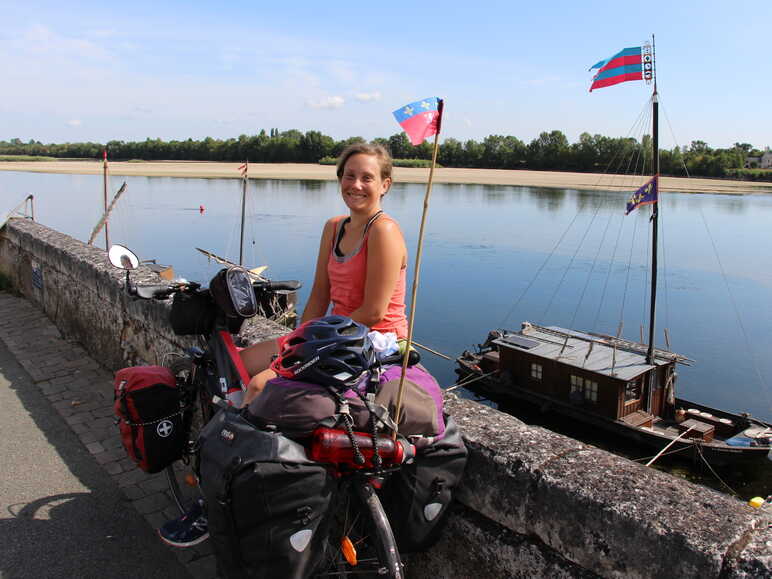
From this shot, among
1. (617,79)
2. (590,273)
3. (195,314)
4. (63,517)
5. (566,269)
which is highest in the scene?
(617,79)

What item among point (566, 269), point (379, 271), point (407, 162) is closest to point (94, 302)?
point (379, 271)

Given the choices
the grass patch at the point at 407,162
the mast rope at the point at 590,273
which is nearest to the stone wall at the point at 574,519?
the mast rope at the point at 590,273

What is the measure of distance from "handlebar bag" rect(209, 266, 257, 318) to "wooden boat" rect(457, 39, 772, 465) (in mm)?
23430

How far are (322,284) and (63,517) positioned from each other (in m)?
1.79

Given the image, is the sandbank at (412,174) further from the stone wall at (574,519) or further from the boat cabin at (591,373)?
the stone wall at (574,519)

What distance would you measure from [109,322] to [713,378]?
29.8m

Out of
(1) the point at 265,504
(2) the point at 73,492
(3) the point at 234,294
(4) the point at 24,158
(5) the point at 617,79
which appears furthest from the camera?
(4) the point at 24,158

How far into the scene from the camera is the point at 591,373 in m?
25.2

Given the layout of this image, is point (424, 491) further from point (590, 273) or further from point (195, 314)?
point (590, 273)

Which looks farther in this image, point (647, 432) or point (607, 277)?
point (607, 277)

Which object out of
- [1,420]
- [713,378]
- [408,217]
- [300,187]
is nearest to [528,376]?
[713,378]

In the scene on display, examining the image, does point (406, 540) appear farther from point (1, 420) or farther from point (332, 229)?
point (1, 420)

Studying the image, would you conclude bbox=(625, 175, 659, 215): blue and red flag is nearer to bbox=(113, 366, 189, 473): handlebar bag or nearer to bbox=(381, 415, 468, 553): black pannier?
bbox=(113, 366, 189, 473): handlebar bag

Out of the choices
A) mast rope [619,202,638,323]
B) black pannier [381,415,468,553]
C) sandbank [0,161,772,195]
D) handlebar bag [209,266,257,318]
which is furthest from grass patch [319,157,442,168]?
black pannier [381,415,468,553]
